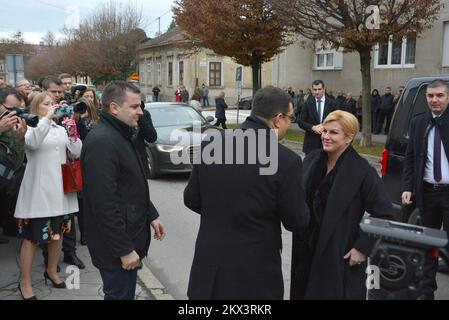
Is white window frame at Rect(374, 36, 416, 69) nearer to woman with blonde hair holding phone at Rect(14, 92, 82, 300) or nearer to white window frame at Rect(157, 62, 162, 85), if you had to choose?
woman with blonde hair holding phone at Rect(14, 92, 82, 300)

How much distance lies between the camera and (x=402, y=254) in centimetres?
224

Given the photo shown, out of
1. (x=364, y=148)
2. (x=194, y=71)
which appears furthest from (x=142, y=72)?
(x=364, y=148)

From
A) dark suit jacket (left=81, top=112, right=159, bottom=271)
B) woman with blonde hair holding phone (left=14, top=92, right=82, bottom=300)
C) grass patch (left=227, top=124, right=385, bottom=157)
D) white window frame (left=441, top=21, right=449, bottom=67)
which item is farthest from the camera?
white window frame (left=441, top=21, right=449, bottom=67)

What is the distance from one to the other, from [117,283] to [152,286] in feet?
5.67

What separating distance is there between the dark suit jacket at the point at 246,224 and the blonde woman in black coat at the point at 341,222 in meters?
0.30

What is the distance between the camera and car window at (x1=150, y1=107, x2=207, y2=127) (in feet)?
35.8

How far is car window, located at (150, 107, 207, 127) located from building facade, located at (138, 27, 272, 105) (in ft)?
86.8

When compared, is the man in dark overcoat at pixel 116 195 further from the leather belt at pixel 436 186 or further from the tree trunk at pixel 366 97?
the tree trunk at pixel 366 97

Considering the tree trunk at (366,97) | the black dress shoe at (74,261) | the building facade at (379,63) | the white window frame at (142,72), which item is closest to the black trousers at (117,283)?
the black dress shoe at (74,261)

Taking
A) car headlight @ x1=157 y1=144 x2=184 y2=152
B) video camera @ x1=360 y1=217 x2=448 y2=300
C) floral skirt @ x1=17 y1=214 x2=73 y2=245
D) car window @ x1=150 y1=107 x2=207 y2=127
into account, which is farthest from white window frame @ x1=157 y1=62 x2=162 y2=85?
video camera @ x1=360 y1=217 x2=448 y2=300

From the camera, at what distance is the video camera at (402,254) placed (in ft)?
7.23

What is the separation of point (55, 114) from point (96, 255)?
5.67ft

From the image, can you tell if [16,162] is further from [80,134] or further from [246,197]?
[246,197]

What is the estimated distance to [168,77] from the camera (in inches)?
1832
